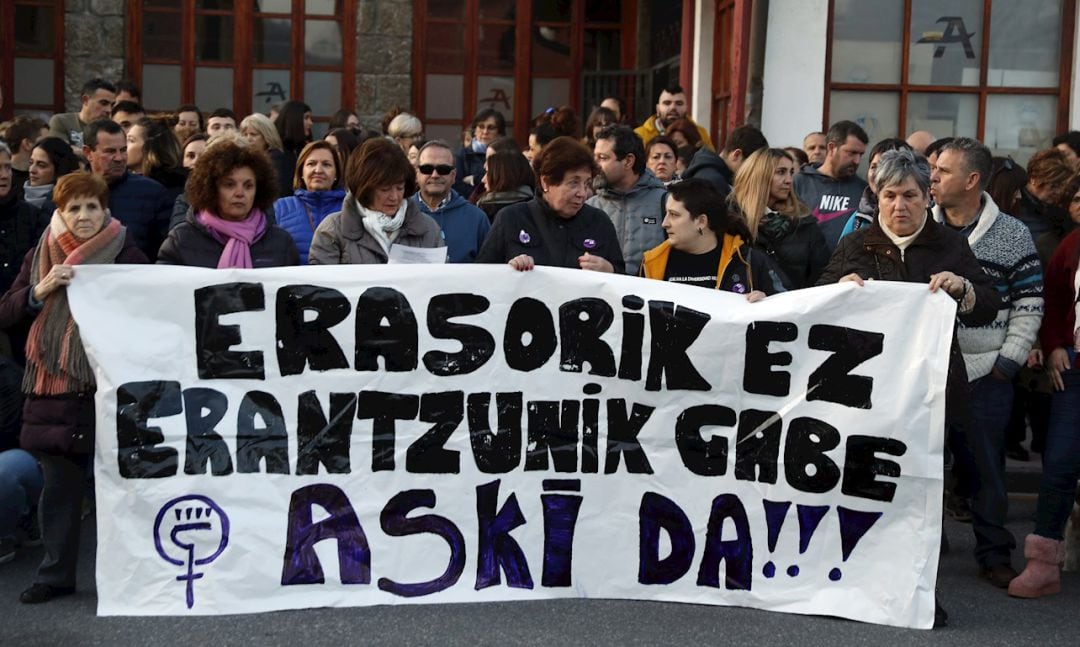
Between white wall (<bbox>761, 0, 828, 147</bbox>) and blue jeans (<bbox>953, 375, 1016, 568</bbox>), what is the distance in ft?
19.9

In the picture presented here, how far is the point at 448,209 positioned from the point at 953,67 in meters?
6.09

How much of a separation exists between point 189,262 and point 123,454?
923mm

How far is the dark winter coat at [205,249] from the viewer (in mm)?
6625

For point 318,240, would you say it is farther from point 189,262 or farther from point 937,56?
point 937,56

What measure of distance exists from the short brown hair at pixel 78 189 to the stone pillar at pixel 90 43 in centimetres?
1018

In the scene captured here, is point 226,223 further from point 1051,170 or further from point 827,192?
point 1051,170

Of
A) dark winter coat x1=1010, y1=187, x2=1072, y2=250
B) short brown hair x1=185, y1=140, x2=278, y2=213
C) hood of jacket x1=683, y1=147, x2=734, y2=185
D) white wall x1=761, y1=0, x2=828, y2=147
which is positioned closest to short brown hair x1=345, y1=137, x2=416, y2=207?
short brown hair x1=185, y1=140, x2=278, y2=213

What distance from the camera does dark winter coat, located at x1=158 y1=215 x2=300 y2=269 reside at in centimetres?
662

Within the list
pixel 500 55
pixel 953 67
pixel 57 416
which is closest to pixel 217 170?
pixel 57 416

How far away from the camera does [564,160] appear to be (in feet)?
23.1

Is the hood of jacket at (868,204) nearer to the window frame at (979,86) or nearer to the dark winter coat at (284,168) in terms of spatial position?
the dark winter coat at (284,168)

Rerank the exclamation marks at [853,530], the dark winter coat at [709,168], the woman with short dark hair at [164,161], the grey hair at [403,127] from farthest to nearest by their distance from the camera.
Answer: the grey hair at [403,127]
the dark winter coat at [709,168]
the woman with short dark hair at [164,161]
the exclamation marks at [853,530]

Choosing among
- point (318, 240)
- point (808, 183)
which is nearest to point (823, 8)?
point (808, 183)

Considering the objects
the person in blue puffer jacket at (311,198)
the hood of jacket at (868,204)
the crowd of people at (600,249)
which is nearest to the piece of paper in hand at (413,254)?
the crowd of people at (600,249)
